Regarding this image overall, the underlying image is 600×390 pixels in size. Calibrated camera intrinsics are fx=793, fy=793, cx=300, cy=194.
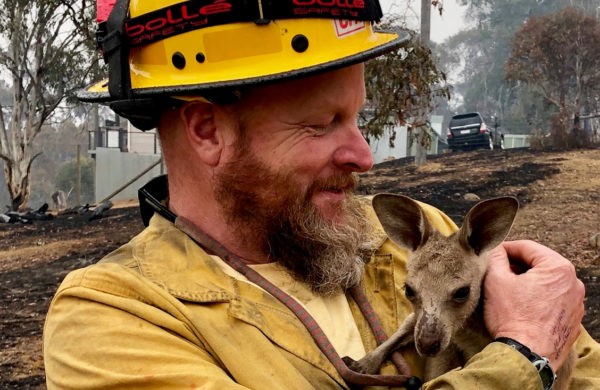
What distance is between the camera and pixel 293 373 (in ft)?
6.16

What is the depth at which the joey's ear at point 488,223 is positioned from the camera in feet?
6.95

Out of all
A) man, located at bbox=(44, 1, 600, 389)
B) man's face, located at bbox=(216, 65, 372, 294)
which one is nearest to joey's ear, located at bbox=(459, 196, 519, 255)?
man, located at bbox=(44, 1, 600, 389)

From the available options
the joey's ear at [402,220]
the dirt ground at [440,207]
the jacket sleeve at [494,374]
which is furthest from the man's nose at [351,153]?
the dirt ground at [440,207]

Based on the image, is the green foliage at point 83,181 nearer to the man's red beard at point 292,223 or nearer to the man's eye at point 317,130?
the man's red beard at point 292,223

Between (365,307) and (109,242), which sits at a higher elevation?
(365,307)

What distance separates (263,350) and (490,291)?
25.3 inches

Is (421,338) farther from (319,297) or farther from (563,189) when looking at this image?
(563,189)

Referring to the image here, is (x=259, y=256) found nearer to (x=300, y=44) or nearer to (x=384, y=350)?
(x=384, y=350)

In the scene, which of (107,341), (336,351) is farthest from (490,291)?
(107,341)

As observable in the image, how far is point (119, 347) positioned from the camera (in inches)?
71.5

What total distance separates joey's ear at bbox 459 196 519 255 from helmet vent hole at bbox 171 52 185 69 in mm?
861

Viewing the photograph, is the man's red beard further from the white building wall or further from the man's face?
the white building wall

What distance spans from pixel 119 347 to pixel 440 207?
9422 millimetres

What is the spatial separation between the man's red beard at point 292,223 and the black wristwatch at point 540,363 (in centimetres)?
52
